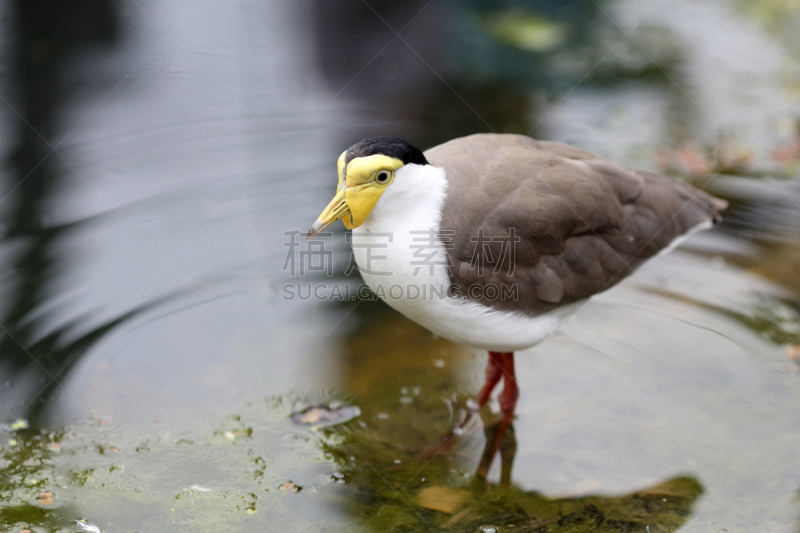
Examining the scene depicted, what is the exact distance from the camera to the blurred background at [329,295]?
436 centimetres

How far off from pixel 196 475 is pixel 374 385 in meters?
1.35

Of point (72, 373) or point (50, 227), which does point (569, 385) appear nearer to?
point (72, 373)

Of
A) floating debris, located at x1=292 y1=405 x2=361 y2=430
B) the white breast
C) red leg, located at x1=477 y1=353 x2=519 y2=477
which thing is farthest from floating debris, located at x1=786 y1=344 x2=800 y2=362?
floating debris, located at x1=292 y1=405 x2=361 y2=430

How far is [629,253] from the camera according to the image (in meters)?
4.73

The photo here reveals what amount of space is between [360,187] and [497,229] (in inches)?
32.7

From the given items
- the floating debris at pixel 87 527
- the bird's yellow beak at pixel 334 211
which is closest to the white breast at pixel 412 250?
the bird's yellow beak at pixel 334 211

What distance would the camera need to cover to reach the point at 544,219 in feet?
14.0

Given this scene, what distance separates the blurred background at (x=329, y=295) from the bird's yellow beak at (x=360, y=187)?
5.23 feet

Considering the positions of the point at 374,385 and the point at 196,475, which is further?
the point at 374,385

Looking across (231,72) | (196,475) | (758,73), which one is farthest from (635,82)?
(196,475)

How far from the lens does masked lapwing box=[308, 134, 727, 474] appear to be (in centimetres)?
389

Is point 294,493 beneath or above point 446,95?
beneath

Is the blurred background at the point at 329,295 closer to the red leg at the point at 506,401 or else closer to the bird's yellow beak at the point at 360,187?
the red leg at the point at 506,401

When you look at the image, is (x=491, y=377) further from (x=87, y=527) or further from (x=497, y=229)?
(x=87, y=527)
